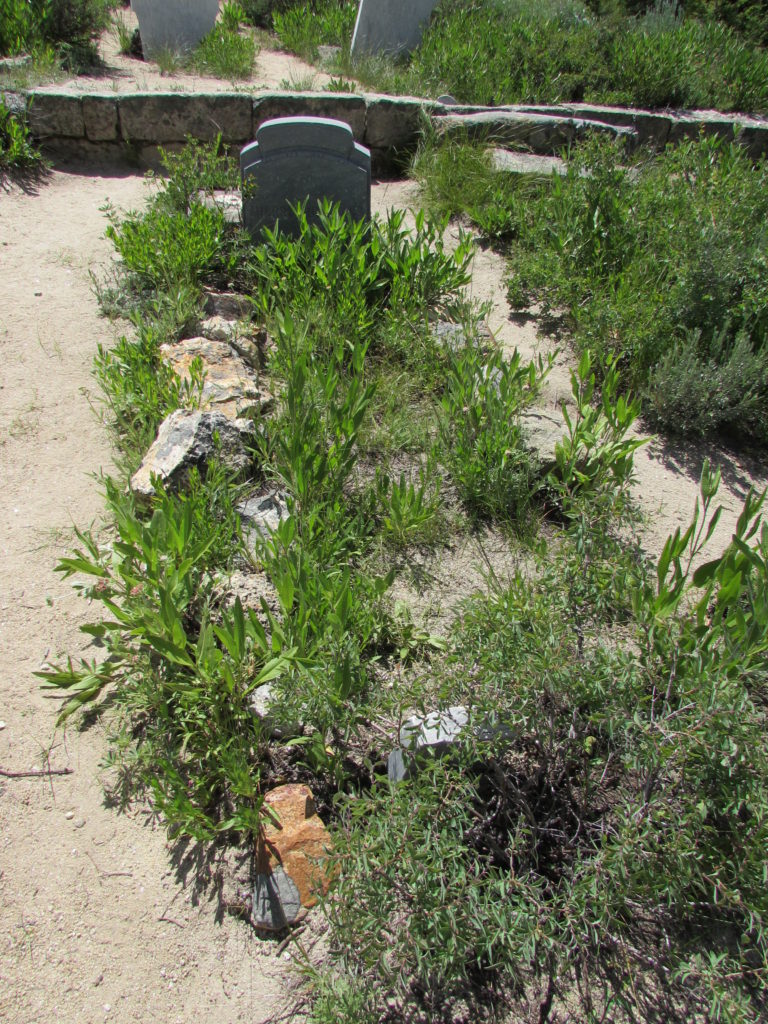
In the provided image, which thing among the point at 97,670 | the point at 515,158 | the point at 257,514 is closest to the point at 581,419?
the point at 257,514

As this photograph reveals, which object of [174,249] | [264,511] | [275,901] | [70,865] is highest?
[174,249]

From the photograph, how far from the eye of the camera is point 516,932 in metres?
1.78

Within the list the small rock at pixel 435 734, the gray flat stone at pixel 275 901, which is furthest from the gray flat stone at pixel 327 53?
the gray flat stone at pixel 275 901

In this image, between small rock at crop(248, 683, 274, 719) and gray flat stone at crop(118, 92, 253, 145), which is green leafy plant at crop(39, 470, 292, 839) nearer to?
small rock at crop(248, 683, 274, 719)

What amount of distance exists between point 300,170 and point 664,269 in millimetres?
2375

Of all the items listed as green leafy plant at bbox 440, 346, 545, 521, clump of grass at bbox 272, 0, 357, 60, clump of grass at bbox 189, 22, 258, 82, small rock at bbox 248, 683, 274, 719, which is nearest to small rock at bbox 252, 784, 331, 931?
small rock at bbox 248, 683, 274, 719

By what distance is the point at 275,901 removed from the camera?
2.09 meters

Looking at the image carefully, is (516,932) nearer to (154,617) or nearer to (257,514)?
(154,617)

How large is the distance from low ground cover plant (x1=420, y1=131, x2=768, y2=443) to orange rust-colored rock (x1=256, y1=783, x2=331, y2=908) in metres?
2.83

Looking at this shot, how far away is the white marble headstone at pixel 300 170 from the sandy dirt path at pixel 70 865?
81.6 inches

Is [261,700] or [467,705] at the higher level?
[467,705]

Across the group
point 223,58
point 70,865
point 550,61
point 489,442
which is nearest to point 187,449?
point 489,442

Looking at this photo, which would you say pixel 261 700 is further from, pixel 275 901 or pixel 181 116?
pixel 181 116

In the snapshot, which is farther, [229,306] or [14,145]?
[14,145]
